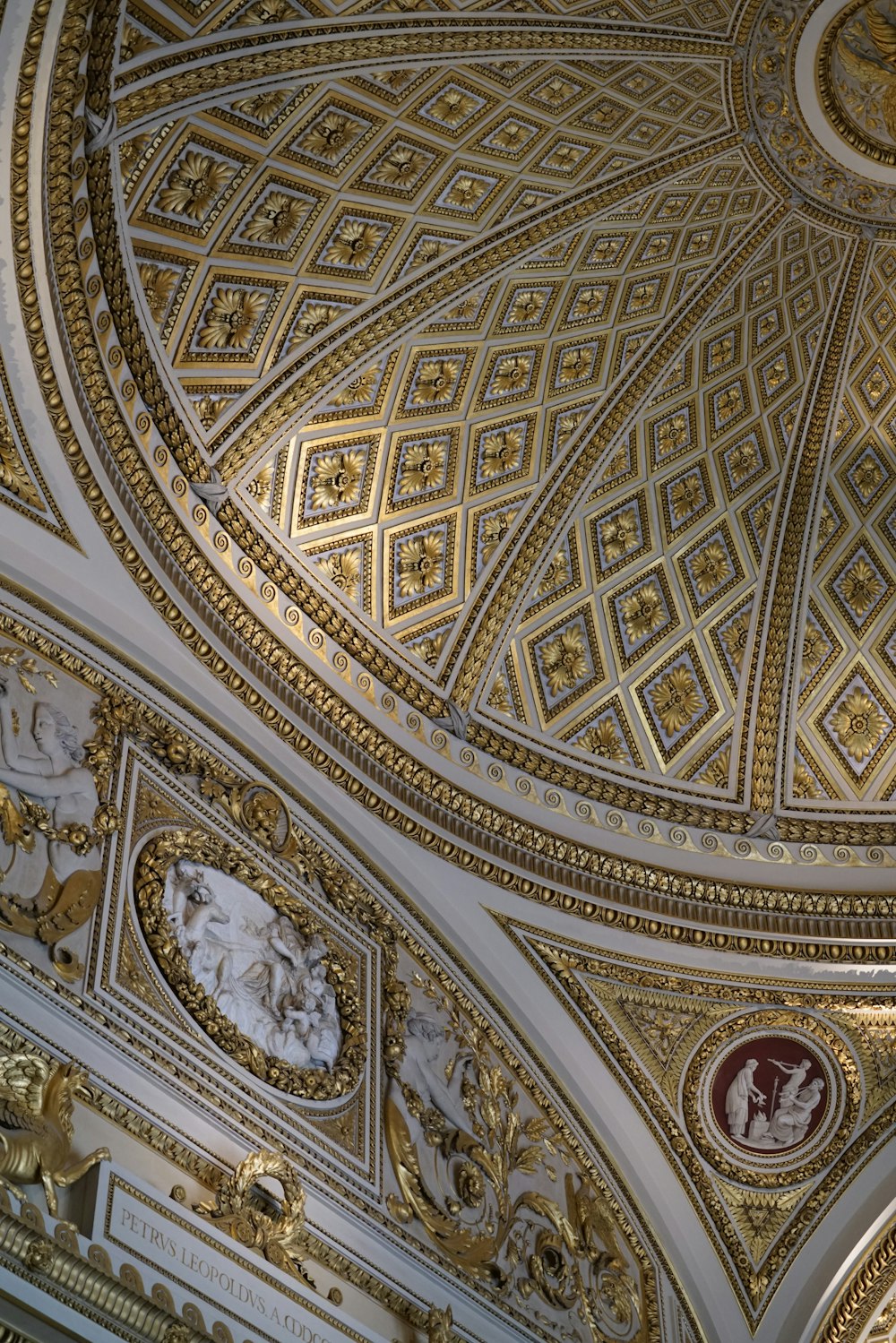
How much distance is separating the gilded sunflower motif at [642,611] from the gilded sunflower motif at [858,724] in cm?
172

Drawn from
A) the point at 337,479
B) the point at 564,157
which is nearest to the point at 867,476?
the point at 564,157

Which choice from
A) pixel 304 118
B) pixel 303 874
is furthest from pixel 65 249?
pixel 303 874

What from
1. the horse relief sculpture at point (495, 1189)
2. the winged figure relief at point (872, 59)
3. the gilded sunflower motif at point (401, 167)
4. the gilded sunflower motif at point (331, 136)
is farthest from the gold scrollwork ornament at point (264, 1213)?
the winged figure relief at point (872, 59)

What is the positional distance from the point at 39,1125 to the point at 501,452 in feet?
23.8

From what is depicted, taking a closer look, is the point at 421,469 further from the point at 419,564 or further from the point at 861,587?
the point at 861,587

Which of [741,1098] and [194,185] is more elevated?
[194,185]

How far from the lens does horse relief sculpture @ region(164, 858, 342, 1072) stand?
966cm

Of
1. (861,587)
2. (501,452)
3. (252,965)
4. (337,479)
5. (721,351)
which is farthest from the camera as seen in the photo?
(861,587)

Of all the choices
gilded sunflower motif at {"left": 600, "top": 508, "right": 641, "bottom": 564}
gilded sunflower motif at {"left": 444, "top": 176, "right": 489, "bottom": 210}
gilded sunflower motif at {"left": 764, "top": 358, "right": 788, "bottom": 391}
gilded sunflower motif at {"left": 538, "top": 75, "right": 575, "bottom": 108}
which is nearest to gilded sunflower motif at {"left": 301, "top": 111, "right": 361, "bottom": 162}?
gilded sunflower motif at {"left": 444, "top": 176, "right": 489, "bottom": 210}

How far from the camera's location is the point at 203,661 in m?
11.1

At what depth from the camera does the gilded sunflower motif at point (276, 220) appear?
1145 cm

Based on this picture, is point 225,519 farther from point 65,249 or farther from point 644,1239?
point 644,1239

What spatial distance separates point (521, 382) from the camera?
13.3 meters

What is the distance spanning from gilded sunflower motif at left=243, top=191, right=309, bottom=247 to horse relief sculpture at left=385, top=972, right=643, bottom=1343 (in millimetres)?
5192
